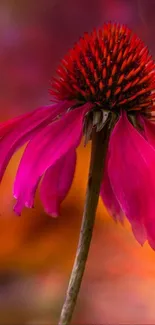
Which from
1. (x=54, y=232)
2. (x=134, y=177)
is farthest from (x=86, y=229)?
(x=54, y=232)

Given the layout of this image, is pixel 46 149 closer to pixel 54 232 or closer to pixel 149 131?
pixel 149 131

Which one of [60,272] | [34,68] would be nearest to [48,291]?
[60,272]

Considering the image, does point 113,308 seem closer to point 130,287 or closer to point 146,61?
point 130,287

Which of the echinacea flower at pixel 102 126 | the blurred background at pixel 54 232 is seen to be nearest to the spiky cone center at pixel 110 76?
the echinacea flower at pixel 102 126

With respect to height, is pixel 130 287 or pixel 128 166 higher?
pixel 128 166

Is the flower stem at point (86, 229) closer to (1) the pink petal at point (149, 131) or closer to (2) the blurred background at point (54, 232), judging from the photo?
(1) the pink petal at point (149, 131)

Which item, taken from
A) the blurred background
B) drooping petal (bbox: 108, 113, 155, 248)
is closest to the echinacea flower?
drooping petal (bbox: 108, 113, 155, 248)
